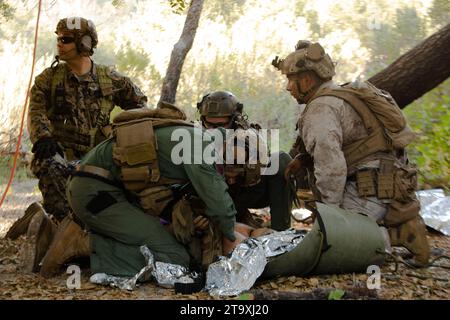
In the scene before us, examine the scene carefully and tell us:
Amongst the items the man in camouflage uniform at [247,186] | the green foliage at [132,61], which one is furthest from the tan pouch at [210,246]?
the green foliage at [132,61]

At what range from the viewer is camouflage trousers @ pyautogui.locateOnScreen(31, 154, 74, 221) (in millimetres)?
4555

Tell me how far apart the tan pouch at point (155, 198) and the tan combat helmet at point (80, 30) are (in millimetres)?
1753

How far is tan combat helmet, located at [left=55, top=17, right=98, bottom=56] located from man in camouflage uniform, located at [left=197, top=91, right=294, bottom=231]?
1157mm

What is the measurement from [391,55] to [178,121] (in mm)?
11118

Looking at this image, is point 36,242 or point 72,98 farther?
point 72,98

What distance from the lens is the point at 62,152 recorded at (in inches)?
188

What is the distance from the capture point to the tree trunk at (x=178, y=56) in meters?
7.71

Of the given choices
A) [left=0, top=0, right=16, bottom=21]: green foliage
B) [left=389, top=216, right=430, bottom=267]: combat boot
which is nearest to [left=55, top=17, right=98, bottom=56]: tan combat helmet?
[left=389, top=216, right=430, bottom=267]: combat boot

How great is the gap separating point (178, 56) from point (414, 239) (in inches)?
183

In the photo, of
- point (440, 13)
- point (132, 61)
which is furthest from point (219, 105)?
point (440, 13)

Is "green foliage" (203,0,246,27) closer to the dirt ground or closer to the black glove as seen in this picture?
the black glove

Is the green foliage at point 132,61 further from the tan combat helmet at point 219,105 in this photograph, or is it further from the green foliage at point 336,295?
the green foliage at point 336,295

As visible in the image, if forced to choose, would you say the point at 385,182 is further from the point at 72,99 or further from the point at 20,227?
the point at 20,227

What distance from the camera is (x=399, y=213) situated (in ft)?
13.9
